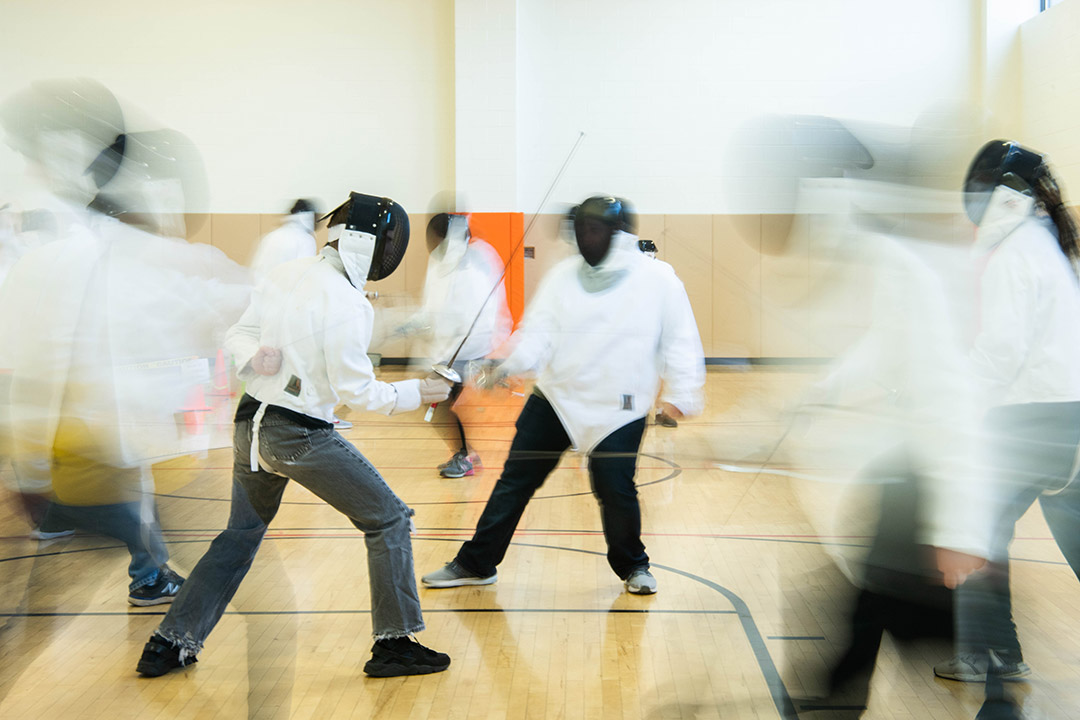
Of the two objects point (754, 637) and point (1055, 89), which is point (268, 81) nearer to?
point (1055, 89)

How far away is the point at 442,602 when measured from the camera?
2.54 metres

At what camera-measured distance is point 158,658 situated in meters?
2.07

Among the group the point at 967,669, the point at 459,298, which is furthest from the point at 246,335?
the point at 967,669

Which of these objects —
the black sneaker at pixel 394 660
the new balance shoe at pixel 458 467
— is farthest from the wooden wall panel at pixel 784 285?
the black sneaker at pixel 394 660

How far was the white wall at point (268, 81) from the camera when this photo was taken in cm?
130

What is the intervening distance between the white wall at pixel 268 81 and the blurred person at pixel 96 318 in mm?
71

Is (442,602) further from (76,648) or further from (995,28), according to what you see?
(995,28)

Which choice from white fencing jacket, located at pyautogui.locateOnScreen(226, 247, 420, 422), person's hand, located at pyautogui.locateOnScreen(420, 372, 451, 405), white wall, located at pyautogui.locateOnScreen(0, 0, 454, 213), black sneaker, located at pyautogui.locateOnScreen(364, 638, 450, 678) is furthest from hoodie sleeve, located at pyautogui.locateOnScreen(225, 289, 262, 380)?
black sneaker, located at pyautogui.locateOnScreen(364, 638, 450, 678)

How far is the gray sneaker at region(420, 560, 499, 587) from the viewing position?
2.59m

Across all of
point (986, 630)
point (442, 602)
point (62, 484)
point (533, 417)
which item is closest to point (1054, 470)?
point (986, 630)

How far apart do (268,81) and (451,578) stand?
168 centimetres

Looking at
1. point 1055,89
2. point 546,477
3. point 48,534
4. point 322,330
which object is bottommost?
point 48,534

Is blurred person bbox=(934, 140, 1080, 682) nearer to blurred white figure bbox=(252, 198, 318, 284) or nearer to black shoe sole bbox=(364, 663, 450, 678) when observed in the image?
blurred white figure bbox=(252, 198, 318, 284)

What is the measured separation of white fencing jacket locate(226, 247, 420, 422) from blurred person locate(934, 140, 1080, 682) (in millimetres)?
1021
